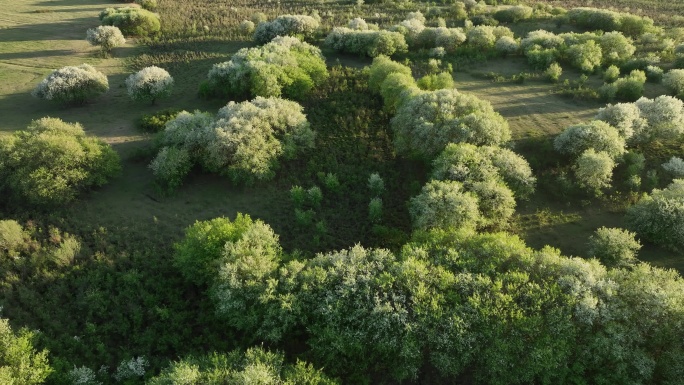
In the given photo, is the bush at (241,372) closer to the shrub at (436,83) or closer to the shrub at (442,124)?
the shrub at (442,124)

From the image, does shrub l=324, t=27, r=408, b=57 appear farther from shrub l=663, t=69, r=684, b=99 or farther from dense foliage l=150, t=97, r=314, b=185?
shrub l=663, t=69, r=684, b=99

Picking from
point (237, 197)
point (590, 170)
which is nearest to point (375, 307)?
point (237, 197)

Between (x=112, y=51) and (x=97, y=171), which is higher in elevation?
(x=112, y=51)

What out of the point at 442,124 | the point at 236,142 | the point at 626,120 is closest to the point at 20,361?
the point at 236,142

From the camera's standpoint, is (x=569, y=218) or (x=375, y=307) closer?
(x=375, y=307)

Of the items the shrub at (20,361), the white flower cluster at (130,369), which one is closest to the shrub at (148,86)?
the shrub at (20,361)

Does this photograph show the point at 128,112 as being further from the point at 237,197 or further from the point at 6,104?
the point at 237,197
